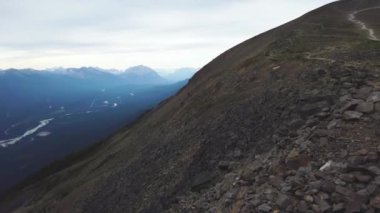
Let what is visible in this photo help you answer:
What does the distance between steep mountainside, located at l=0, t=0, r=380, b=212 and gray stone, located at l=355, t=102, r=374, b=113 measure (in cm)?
6

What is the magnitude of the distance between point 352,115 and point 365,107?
2.84 feet

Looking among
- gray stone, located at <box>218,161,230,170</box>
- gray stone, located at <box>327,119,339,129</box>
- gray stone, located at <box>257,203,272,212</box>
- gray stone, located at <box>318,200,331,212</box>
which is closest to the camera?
gray stone, located at <box>318,200,331,212</box>

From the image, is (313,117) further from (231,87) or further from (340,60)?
(231,87)

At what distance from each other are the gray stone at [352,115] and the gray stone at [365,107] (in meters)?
0.33

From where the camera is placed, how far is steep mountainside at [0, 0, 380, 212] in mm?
19344

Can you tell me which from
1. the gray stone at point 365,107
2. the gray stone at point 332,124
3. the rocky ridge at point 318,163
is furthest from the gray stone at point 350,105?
the gray stone at point 332,124

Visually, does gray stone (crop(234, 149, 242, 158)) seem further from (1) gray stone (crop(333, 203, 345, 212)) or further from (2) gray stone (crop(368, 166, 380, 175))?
(1) gray stone (crop(333, 203, 345, 212))

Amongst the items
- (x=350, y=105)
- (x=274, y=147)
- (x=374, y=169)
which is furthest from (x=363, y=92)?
(x=374, y=169)

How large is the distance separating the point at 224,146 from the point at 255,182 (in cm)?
905

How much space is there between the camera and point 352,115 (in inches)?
891

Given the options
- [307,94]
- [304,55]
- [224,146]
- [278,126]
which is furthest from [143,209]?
[304,55]

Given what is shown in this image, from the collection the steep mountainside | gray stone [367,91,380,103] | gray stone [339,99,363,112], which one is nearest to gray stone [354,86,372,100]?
the steep mountainside

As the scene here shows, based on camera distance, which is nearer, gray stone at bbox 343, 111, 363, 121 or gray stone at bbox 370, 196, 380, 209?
gray stone at bbox 370, 196, 380, 209

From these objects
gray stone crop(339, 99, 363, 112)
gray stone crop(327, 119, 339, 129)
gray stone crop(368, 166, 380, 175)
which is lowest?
gray stone crop(368, 166, 380, 175)
